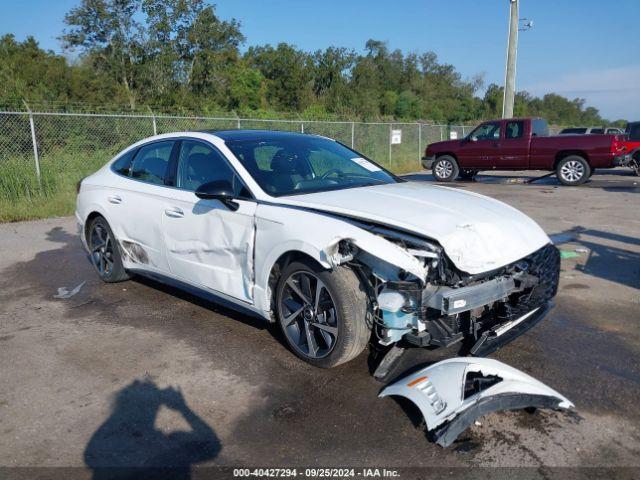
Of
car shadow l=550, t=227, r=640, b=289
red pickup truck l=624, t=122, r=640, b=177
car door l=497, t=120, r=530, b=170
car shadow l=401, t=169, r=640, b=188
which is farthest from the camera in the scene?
red pickup truck l=624, t=122, r=640, b=177

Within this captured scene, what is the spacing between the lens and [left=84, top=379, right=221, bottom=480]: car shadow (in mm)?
2811

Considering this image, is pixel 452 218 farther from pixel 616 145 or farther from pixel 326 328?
pixel 616 145

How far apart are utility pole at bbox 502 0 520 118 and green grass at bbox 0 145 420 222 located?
57.2ft

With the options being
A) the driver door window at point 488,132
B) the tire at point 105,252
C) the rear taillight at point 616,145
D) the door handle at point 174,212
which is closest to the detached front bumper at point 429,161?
the driver door window at point 488,132

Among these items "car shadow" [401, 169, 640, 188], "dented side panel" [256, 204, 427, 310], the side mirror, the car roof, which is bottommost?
"car shadow" [401, 169, 640, 188]

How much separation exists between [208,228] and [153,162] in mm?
1324

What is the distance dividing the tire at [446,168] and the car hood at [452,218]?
43.0ft

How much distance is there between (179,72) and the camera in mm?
29922

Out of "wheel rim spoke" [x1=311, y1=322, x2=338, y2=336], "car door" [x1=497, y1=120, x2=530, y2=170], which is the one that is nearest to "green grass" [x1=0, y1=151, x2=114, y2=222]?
"wheel rim spoke" [x1=311, y1=322, x2=338, y2=336]

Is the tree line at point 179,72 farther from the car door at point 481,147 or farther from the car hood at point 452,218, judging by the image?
the car hood at point 452,218

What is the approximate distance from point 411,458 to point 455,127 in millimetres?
27442

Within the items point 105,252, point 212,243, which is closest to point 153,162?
point 105,252

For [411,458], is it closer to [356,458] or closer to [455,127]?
[356,458]

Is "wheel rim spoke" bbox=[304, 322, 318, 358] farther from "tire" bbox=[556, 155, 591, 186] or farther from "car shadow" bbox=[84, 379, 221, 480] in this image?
"tire" bbox=[556, 155, 591, 186]
